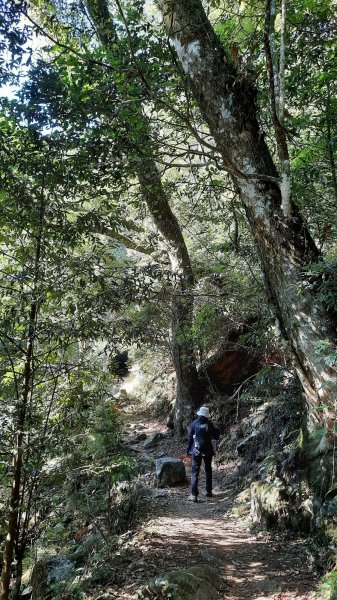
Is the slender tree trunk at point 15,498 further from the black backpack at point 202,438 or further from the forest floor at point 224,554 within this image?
the black backpack at point 202,438

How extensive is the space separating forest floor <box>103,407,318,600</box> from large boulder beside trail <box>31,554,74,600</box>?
948mm

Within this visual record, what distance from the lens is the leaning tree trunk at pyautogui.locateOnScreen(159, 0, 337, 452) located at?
4.93m

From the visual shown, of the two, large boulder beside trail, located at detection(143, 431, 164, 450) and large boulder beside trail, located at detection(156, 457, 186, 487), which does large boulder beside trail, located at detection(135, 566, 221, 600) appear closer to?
large boulder beside trail, located at detection(156, 457, 186, 487)

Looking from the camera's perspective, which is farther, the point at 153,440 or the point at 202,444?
the point at 153,440

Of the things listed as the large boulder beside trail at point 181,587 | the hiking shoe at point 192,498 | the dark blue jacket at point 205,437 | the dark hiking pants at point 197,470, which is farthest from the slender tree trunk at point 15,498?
the dark blue jacket at point 205,437

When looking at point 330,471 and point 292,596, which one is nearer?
point 292,596

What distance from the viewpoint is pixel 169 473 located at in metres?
8.91

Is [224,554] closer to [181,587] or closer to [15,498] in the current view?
[181,587]

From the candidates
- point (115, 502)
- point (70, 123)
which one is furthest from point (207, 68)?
point (115, 502)

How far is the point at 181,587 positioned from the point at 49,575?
251 cm

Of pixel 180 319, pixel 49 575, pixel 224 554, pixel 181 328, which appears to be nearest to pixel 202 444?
pixel 224 554

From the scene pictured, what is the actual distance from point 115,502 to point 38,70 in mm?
6217

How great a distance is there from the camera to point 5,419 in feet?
13.8

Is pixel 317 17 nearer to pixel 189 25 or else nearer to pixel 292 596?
pixel 189 25
